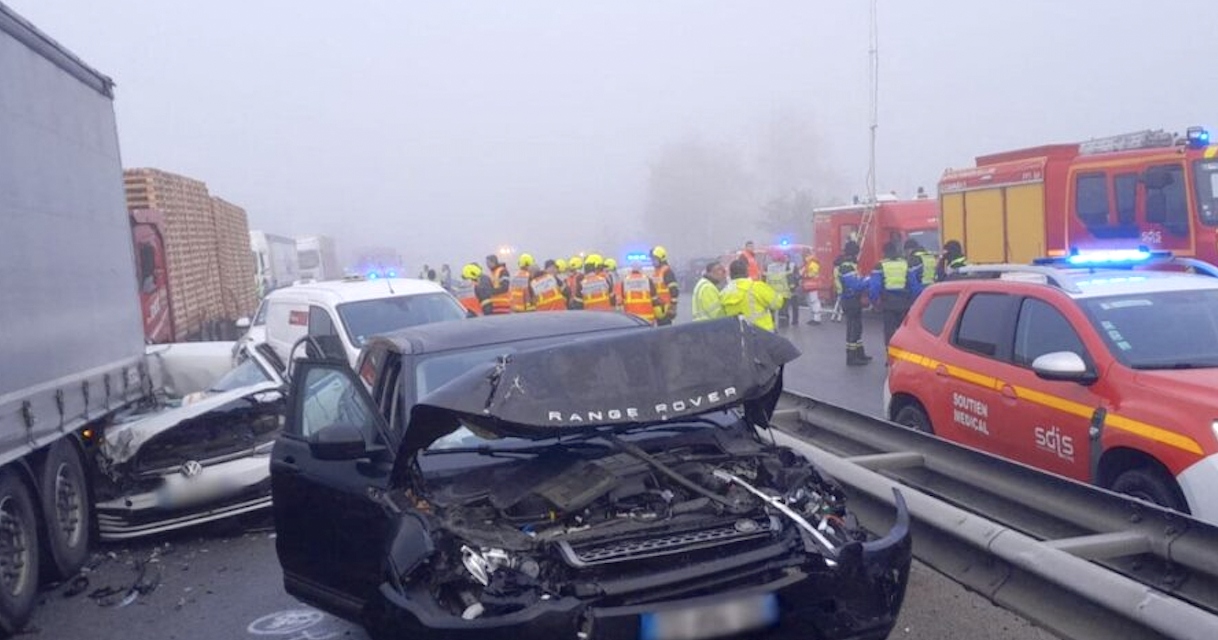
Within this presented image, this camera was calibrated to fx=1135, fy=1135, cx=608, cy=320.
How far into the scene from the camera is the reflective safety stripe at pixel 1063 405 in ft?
18.3

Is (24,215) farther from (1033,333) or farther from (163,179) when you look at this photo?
Result: (163,179)

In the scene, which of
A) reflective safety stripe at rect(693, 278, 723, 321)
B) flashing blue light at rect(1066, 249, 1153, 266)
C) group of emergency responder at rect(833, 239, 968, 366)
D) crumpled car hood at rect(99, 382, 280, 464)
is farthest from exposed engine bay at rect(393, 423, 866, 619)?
group of emergency responder at rect(833, 239, 968, 366)

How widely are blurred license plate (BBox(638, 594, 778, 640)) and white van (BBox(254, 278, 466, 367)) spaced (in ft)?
26.8

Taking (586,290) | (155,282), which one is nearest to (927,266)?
→ (586,290)

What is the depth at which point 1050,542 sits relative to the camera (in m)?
4.74

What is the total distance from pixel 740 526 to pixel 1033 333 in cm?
360

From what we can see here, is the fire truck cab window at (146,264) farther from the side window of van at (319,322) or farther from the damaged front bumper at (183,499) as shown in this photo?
the damaged front bumper at (183,499)

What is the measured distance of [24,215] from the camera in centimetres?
727

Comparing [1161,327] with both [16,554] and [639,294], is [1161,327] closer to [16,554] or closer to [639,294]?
[16,554]

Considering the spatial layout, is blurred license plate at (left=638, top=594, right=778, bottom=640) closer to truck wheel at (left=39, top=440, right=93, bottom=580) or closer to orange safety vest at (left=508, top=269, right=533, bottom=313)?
truck wheel at (left=39, top=440, right=93, bottom=580)

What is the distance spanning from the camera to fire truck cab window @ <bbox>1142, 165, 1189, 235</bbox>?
14148mm

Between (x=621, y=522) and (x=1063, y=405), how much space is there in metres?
3.39

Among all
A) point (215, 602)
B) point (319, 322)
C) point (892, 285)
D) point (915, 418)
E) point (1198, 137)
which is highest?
point (1198, 137)

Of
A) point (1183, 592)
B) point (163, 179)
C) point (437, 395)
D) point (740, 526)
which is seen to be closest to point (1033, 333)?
point (1183, 592)
